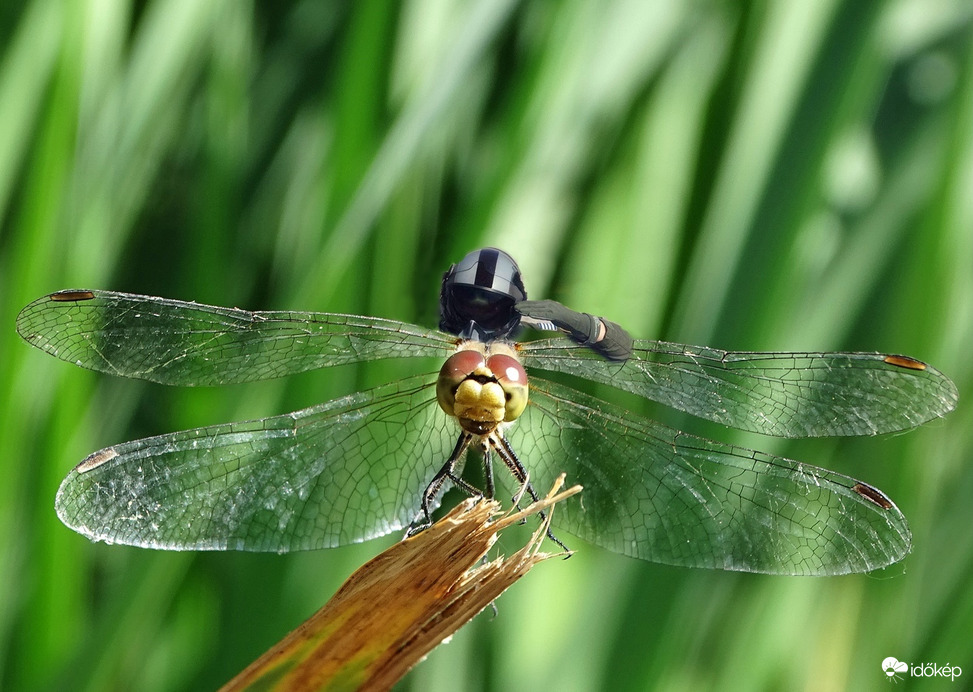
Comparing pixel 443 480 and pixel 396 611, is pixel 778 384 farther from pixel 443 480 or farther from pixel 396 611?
pixel 396 611

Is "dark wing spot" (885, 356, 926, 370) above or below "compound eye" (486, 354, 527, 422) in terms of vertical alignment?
above

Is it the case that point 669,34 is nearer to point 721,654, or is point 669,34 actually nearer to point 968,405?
point 968,405

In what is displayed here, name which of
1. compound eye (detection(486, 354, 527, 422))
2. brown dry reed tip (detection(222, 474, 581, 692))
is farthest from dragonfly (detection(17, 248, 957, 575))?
brown dry reed tip (detection(222, 474, 581, 692))

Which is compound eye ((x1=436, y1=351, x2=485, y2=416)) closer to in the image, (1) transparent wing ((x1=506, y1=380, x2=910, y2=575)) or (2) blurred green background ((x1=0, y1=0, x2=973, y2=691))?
(1) transparent wing ((x1=506, y1=380, x2=910, y2=575))

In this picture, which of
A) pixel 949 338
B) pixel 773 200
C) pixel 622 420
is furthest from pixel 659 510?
pixel 949 338

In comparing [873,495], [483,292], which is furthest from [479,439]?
[873,495]
